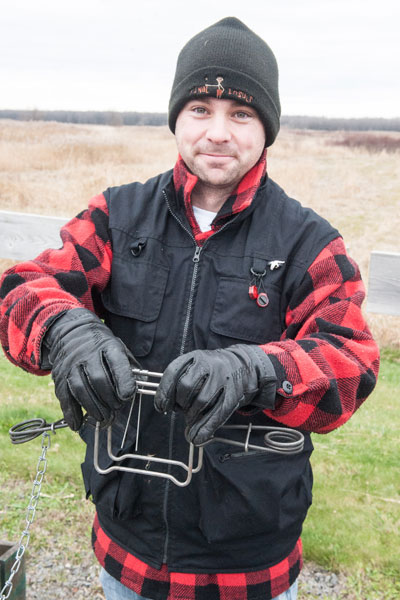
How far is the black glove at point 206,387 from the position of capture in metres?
1.43

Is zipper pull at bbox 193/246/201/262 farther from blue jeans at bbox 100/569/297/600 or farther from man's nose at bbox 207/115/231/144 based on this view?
blue jeans at bbox 100/569/297/600

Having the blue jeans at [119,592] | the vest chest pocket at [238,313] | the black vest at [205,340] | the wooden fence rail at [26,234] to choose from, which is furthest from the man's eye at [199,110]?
the wooden fence rail at [26,234]

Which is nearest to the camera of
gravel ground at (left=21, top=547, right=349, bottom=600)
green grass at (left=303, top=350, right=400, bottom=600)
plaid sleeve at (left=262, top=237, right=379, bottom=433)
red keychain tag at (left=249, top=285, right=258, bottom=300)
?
plaid sleeve at (left=262, top=237, right=379, bottom=433)

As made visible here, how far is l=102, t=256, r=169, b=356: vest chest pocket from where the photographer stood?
193 cm

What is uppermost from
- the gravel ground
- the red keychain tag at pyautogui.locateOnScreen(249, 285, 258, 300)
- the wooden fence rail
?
the red keychain tag at pyautogui.locateOnScreen(249, 285, 258, 300)

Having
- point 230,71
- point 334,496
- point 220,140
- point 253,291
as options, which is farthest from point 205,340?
point 334,496

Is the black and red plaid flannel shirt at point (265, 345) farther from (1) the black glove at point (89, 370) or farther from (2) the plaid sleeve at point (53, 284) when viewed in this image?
(1) the black glove at point (89, 370)

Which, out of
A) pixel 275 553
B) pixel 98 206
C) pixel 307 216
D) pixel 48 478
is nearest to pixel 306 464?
pixel 275 553

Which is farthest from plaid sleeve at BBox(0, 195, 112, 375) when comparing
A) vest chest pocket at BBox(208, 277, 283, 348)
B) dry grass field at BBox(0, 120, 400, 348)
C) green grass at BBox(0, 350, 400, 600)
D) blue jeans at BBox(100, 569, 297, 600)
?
dry grass field at BBox(0, 120, 400, 348)

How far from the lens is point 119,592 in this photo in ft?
6.88

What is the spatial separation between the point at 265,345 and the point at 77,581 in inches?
78.0

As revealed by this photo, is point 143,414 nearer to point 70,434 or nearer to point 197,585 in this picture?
point 197,585

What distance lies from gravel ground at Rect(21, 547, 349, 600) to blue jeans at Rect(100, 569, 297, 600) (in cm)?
83

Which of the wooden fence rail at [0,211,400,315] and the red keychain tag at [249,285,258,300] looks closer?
the red keychain tag at [249,285,258,300]
